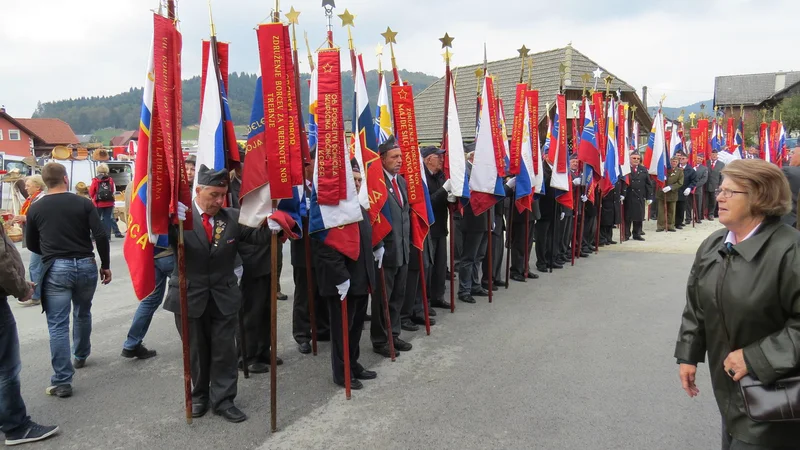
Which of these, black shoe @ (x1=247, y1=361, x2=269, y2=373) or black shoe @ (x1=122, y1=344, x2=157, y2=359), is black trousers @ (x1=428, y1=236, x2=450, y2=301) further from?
black shoe @ (x1=122, y1=344, x2=157, y2=359)

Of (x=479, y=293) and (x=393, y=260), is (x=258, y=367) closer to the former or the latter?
(x=393, y=260)

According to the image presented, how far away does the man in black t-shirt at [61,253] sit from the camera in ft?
14.0

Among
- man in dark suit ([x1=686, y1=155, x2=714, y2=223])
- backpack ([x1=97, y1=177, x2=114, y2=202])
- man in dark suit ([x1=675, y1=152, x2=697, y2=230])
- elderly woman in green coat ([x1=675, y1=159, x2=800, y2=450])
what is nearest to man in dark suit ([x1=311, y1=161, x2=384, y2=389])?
elderly woman in green coat ([x1=675, y1=159, x2=800, y2=450])

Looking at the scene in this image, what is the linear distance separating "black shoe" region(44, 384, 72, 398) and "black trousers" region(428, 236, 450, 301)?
3891 millimetres

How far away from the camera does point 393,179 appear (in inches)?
207

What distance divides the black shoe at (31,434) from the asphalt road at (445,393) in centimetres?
7

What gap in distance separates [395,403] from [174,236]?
2075 millimetres

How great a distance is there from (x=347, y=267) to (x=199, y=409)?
153 cm

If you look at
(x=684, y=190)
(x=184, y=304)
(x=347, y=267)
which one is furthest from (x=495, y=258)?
(x=684, y=190)

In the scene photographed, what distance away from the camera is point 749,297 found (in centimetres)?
215

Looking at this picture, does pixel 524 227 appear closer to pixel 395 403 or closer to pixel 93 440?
pixel 395 403

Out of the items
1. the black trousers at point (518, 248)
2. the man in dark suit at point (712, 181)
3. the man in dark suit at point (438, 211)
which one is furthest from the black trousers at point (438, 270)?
the man in dark suit at point (712, 181)

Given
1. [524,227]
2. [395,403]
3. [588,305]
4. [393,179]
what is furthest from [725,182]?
[524,227]

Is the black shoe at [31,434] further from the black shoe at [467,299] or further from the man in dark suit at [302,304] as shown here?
the black shoe at [467,299]
